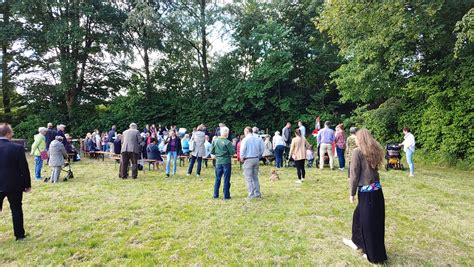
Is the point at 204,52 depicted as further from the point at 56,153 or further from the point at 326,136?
the point at 56,153

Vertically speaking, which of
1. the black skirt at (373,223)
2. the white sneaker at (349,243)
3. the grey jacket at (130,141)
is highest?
the grey jacket at (130,141)

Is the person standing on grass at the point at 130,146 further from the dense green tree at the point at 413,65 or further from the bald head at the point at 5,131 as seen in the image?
the dense green tree at the point at 413,65

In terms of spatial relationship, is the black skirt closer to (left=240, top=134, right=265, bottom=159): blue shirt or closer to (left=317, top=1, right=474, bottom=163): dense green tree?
(left=240, top=134, right=265, bottom=159): blue shirt

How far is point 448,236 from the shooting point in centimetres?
508

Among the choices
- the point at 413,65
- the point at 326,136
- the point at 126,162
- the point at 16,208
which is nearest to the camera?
the point at 16,208

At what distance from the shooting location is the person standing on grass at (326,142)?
433 inches

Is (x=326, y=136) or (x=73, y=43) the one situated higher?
(x=73, y=43)

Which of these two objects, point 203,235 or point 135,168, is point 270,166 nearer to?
point 135,168

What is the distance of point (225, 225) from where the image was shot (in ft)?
17.9

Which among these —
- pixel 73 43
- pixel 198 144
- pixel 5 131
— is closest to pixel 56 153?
pixel 198 144

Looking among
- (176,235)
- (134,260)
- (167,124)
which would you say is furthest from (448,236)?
(167,124)

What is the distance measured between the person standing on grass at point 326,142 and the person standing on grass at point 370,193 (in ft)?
22.9

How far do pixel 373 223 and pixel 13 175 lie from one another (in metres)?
5.02

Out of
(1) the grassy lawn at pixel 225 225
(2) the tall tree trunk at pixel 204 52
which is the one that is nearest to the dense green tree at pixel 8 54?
(2) the tall tree trunk at pixel 204 52
